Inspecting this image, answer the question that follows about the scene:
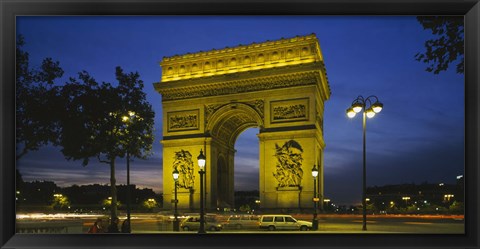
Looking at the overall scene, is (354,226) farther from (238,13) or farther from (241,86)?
(238,13)

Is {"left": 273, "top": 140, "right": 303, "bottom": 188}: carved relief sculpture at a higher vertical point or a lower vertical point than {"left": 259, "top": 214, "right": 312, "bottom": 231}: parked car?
higher

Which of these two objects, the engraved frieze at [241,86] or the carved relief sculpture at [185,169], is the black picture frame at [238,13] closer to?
the engraved frieze at [241,86]

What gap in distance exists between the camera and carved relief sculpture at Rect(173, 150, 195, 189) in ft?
123

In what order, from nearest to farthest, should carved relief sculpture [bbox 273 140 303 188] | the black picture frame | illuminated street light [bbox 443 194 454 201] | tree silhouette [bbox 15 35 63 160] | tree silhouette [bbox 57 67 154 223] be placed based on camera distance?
the black picture frame, tree silhouette [bbox 15 35 63 160], tree silhouette [bbox 57 67 154 223], carved relief sculpture [bbox 273 140 303 188], illuminated street light [bbox 443 194 454 201]

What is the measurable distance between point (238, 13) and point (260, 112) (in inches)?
1052

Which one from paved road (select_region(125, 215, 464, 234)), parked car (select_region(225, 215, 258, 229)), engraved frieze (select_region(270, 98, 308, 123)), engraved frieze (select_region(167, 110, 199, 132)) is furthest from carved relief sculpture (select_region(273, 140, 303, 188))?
parked car (select_region(225, 215, 258, 229))

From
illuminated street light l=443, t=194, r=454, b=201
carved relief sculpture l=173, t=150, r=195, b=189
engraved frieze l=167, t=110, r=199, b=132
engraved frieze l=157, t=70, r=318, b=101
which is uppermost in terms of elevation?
engraved frieze l=157, t=70, r=318, b=101

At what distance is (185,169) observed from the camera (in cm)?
3778

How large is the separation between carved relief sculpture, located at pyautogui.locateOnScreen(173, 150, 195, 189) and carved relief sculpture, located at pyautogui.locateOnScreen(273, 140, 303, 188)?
6.76 metres

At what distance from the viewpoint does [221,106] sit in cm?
3756

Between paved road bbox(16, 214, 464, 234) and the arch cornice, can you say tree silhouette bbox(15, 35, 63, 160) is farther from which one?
the arch cornice

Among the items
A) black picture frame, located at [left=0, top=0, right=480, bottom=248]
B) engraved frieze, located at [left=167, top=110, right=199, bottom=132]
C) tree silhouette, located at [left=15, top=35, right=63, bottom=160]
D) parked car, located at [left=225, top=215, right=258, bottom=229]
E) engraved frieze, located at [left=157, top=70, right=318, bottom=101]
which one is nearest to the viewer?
black picture frame, located at [left=0, top=0, right=480, bottom=248]

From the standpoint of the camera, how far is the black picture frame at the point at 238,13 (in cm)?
970
